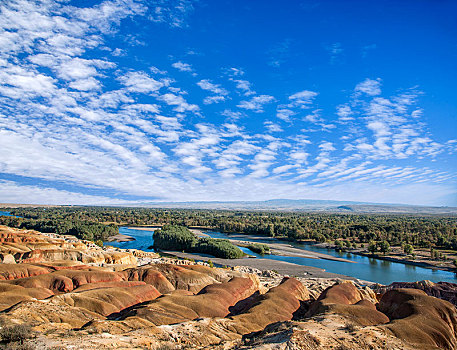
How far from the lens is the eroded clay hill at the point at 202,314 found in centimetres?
1877

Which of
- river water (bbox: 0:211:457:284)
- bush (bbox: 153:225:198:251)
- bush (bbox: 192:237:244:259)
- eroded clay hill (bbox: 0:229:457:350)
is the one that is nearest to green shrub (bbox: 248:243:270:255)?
river water (bbox: 0:211:457:284)

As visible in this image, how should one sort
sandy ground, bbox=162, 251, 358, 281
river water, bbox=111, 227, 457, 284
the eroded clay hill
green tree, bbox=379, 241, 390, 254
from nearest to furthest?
the eroded clay hill < sandy ground, bbox=162, 251, 358, 281 < river water, bbox=111, 227, 457, 284 < green tree, bbox=379, 241, 390, 254

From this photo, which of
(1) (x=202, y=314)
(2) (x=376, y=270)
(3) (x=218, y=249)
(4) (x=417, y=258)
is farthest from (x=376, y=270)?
(1) (x=202, y=314)

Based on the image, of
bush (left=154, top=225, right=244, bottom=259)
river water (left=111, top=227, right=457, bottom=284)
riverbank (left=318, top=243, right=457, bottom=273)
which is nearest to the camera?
river water (left=111, top=227, right=457, bottom=284)

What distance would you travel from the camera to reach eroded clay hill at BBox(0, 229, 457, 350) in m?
18.8

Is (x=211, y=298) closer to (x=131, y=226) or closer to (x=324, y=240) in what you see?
(x=324, y=240)

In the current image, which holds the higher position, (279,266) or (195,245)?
(195,245)

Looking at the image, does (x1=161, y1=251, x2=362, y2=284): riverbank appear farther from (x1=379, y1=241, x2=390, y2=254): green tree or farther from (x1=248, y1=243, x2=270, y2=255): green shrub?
(x1=379, y1=241, x2=390, y2=254): green tree

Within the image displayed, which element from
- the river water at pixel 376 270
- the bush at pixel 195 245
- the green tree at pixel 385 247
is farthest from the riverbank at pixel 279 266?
the green tree at pixel 385 247

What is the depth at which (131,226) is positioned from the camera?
17662 cm

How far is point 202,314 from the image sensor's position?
3083 cm

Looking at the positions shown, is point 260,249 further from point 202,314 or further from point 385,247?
point 202,314

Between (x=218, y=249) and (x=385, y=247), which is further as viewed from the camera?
(x=385, y=247)

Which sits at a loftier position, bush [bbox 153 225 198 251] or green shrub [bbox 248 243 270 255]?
bush [bbox 153 225 198 251]
